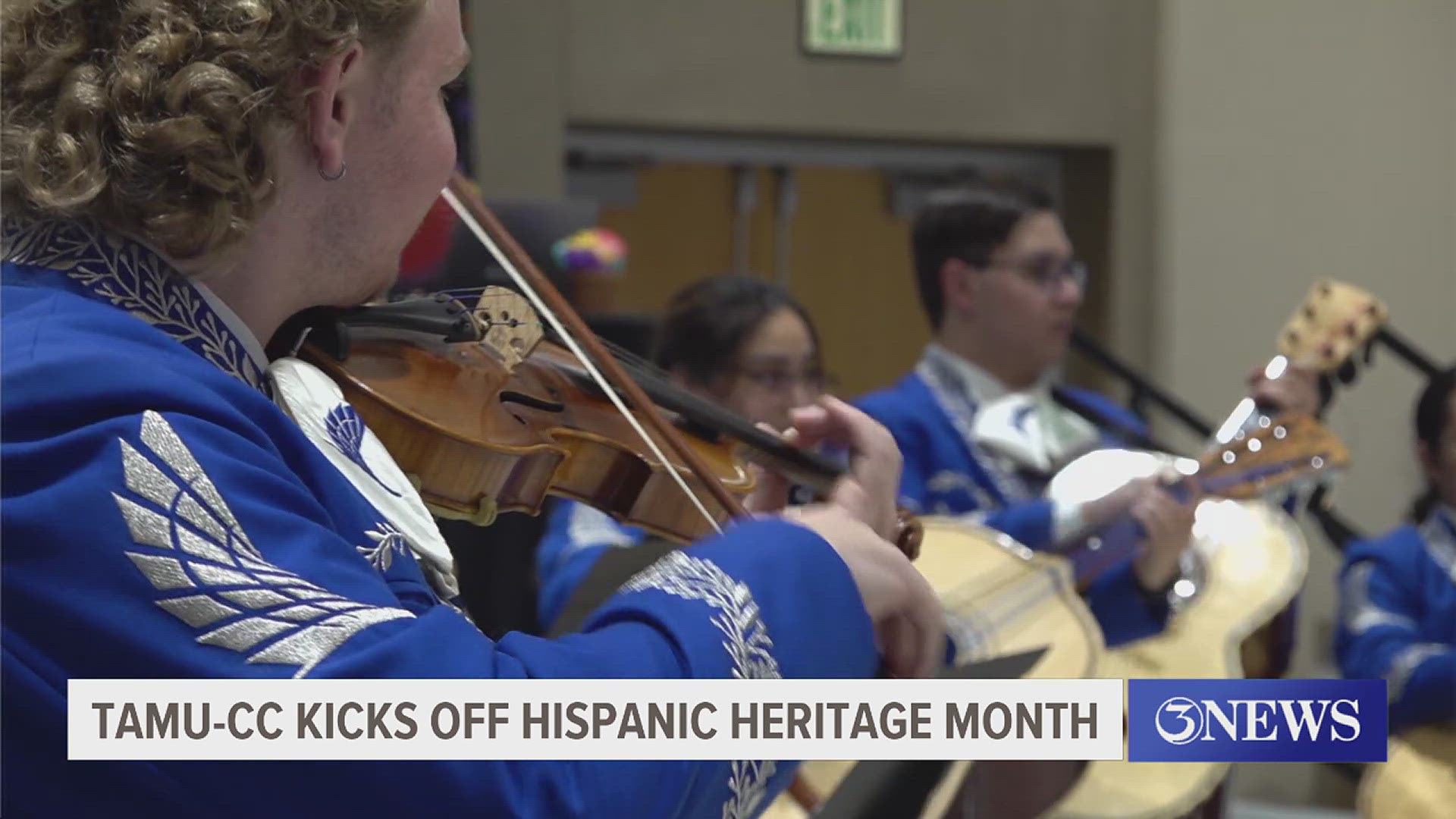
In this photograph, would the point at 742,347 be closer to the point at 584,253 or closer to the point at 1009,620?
the point at 584,253

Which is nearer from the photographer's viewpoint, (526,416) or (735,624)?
(735,624)

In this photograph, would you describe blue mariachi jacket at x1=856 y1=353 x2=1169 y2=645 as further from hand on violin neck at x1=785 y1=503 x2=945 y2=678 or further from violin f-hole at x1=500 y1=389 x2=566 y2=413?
hand on violin neck at x1=785 y1=503 x2=945 y2=678

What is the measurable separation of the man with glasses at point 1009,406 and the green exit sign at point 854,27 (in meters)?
1.33

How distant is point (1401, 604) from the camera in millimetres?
2475

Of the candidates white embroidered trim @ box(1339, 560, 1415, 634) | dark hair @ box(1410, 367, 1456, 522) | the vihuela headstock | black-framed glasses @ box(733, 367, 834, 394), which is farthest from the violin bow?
dark hair @ box(1410, 367, 1456, 522)

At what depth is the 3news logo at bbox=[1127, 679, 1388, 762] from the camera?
125 centimetres

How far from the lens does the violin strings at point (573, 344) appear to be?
3.32ft

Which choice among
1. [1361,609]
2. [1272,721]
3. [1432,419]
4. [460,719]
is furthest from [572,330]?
[1432,419]

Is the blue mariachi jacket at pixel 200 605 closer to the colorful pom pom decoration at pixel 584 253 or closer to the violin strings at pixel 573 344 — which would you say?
the violin strings at pixel 573 344

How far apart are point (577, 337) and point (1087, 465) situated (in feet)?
4.63

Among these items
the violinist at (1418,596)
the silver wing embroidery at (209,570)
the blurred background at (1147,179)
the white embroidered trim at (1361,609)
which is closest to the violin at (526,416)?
the silver wing embroidery at (209,570)

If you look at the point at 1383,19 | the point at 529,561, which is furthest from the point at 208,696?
the point at 1383,19

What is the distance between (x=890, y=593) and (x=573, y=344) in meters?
0.33

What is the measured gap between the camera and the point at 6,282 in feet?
2.34
